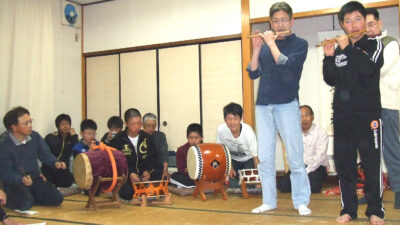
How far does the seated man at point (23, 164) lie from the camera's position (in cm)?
317

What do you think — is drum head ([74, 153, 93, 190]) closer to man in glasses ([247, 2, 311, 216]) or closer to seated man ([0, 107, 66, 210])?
seated man ([0, 107, 66, 210])

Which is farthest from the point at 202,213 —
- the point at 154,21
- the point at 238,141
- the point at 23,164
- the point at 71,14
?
the point at 71,14

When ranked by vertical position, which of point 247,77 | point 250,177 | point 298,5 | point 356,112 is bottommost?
point 250,177

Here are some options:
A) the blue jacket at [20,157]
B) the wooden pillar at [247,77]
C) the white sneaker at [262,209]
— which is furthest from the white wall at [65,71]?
the white sneaker at [262,209]

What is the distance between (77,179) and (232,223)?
1.33 m

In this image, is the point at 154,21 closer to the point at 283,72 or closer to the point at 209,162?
the point at 209,162

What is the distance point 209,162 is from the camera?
11.5ft

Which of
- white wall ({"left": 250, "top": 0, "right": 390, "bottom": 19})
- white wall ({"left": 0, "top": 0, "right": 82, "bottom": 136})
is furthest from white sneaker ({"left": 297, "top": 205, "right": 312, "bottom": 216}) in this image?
white wall ({"left": 0, "top": 0, "right": 82, "bottom": 136})

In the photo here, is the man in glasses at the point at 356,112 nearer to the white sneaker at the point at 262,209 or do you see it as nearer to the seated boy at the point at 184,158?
the white sneaker at the point at 262,209

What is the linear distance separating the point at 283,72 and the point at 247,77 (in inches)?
81.0

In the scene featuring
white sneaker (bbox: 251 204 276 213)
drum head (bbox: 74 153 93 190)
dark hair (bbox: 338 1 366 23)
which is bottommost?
white sneaker (bbox: 251 204 276 213)

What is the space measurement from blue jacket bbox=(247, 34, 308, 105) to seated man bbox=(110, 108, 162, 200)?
4.38 feet

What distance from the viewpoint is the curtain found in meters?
4.82

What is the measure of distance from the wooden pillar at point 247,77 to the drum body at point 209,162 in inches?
47.1
